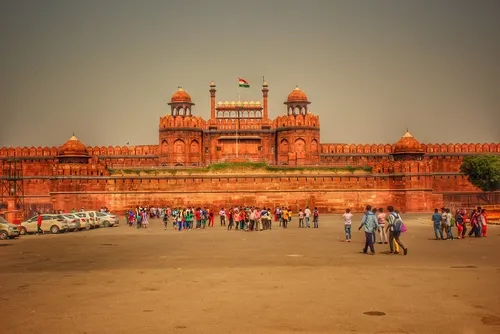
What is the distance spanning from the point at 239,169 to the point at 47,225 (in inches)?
812

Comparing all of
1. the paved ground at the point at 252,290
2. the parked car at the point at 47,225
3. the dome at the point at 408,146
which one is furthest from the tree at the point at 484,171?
the paved ground at the point at 252,290

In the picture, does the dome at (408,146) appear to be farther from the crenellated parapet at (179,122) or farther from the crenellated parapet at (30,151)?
the crenellated parapet at (30,151)

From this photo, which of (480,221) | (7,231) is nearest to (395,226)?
(480,221)

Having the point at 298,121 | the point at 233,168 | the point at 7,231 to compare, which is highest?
the point at 298,121

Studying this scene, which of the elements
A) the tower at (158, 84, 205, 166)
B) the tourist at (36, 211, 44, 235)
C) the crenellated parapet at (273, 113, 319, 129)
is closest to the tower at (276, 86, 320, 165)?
the crenellated parapet at (273, 113, 319, 129)

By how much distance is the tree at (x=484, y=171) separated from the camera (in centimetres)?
5325

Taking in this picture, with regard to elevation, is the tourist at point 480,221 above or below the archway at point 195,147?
below

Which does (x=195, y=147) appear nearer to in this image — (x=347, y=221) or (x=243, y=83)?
(x=243, y=83)

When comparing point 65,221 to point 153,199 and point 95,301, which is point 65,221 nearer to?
point 153,199

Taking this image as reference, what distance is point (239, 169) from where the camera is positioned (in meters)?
48.1

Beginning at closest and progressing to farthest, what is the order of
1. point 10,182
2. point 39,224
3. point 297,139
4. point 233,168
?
point 39,224 → point 233,168 → point 10,182 → point 297,139

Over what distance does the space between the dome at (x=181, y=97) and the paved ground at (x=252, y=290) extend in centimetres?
4152

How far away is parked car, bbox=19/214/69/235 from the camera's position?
29.2m

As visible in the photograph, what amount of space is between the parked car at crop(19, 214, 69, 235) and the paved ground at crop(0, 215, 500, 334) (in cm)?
1080
